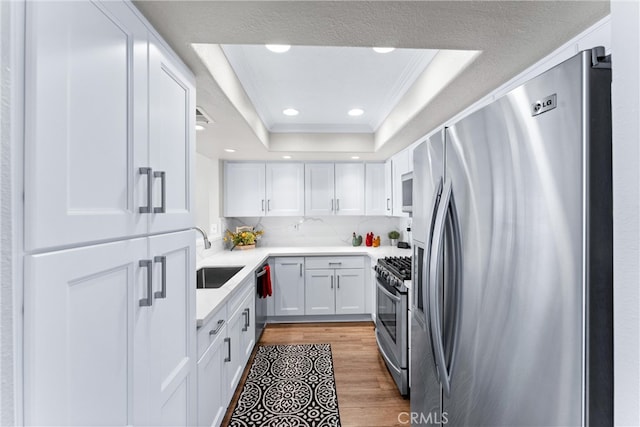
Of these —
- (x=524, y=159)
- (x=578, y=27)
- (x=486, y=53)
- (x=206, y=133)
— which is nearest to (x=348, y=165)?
(x=206, y=133)

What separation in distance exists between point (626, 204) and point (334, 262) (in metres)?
3.26

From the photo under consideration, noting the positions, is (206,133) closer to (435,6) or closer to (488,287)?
(435,6)

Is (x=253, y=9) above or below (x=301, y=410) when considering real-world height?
above

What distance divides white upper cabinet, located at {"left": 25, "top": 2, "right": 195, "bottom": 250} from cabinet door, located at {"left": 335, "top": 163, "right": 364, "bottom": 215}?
297 cm

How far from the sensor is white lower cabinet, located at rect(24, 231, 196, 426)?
571mm

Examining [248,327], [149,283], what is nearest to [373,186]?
[248,327]

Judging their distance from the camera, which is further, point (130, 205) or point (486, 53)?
point (486, 53)

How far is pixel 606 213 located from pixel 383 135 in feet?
8.24

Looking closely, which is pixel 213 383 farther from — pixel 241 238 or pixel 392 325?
pixel 241 238

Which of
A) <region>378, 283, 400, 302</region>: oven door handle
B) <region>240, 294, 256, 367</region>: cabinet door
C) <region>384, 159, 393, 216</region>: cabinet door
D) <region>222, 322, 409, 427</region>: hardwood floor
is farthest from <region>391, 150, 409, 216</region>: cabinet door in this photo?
<region>240, 294, 256, 367</region>: cabinet door

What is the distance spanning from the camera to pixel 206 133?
251cm

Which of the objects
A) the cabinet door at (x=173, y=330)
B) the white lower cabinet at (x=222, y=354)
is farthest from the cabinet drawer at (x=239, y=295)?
the cabinet door at (x=173, y=330)

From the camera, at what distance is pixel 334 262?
12.0 feet

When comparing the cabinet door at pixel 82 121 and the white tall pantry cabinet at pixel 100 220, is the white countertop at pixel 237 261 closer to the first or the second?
the white tall pantry cabinet at pixel 100 220
